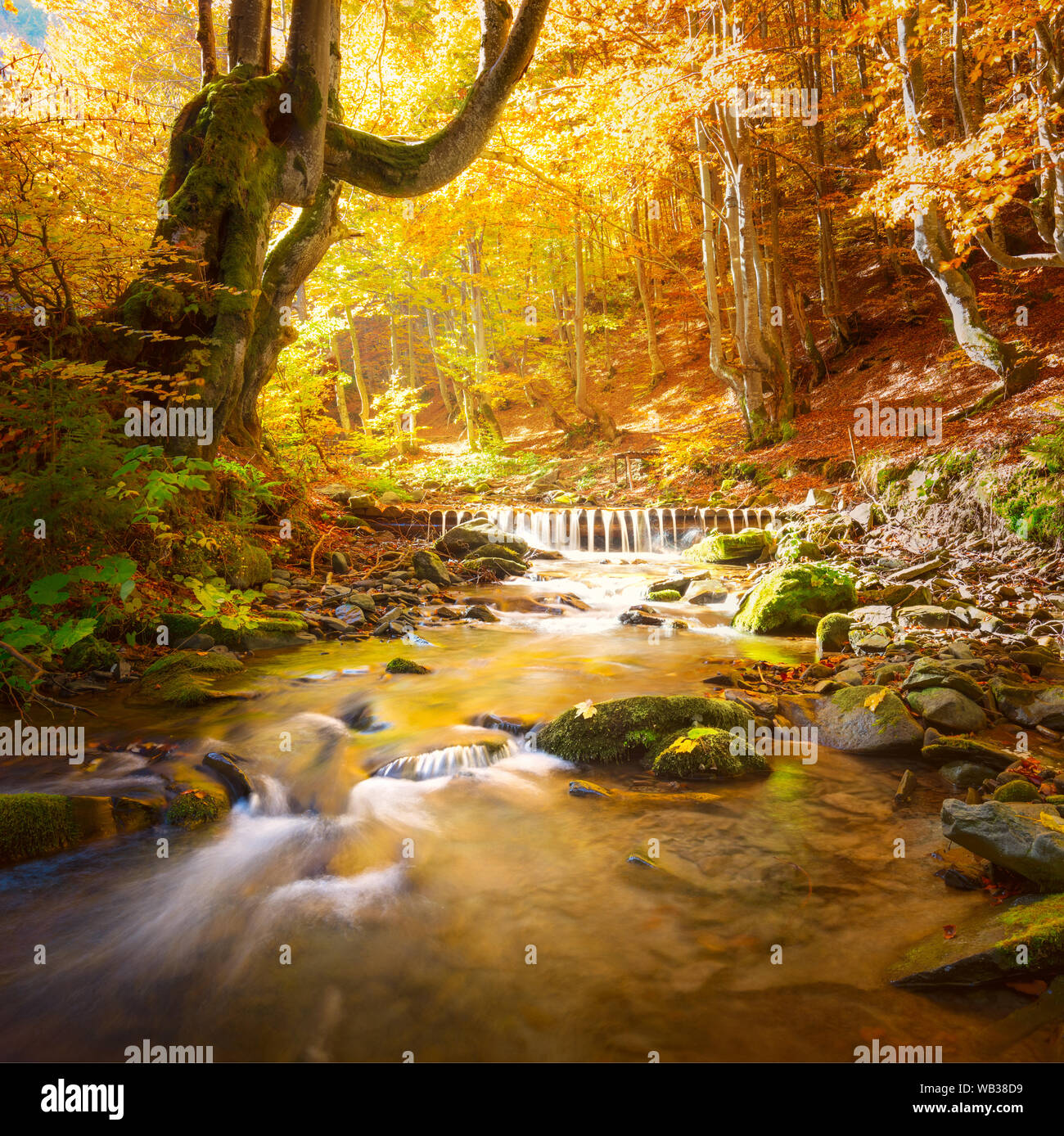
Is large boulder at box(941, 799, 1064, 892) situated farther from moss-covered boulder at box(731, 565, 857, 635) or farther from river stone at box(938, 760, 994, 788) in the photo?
moss-covered boulder at box(731, 565, 857, 635)

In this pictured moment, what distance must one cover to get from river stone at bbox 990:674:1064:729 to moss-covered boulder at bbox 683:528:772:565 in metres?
6.71

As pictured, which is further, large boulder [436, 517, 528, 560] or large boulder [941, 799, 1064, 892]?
large boulder [436, 517, 528, 560]

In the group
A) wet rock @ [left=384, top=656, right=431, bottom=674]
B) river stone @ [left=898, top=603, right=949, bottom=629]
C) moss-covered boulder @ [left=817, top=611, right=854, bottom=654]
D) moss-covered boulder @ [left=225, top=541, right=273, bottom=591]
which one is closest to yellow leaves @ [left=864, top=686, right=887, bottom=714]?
moss-covered boulder @ [left=817, top=611, right=854, bottom=654]

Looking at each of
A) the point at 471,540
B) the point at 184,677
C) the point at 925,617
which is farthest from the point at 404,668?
the point at 471,540

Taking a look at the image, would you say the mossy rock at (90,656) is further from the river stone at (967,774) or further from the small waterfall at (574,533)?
the small waterfall at (574,533)

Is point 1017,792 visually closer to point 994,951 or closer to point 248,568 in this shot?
point 994,951

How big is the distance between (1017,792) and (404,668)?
16.0ft

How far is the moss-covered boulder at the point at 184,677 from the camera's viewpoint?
Result: 5.37m

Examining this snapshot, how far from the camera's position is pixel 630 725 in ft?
15.6

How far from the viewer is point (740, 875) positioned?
3.31m

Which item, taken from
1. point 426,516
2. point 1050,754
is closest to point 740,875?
point 1050,754

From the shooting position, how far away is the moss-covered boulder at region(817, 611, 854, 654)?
659cm

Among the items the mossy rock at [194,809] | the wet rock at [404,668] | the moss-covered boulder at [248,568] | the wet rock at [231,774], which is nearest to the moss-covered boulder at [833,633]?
the wet rock at [404,668]

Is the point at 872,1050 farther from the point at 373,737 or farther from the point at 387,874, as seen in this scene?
the point at 373,737
